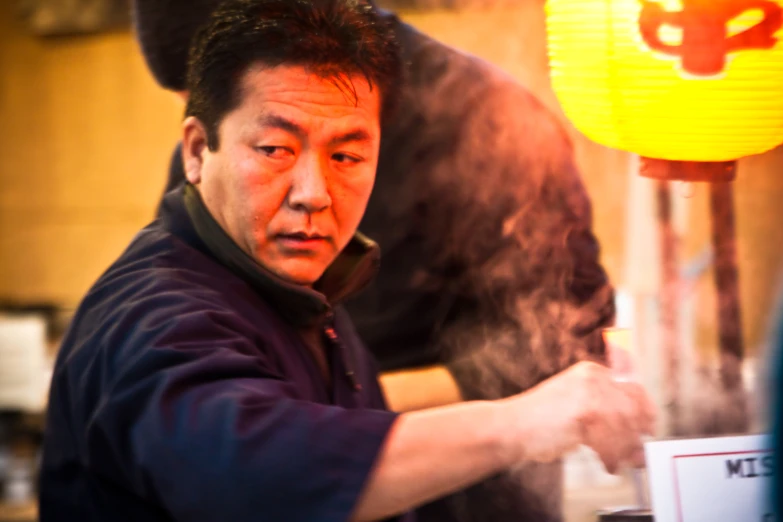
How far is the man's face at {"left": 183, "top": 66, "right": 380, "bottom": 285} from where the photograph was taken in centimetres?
169

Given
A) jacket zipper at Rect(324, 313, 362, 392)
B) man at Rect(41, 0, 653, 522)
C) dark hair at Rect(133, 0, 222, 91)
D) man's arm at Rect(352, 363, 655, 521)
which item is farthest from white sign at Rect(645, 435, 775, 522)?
dark hair at Rect(133, 0, 222, 91)

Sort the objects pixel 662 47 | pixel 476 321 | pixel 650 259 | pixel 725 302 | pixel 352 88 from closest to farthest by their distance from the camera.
A: pixel 352 88, pixel 662 47, pixel 725 302, pixel 476 321, pixel 650 259

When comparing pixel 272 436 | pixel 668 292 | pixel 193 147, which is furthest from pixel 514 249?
pixel 272 436

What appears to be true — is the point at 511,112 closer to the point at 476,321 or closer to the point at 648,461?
the point at 476,321

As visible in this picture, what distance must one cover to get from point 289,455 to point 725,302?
1.73m

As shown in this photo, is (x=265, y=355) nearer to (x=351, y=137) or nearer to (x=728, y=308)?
(x=351, y=137)

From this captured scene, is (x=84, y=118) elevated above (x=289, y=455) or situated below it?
above

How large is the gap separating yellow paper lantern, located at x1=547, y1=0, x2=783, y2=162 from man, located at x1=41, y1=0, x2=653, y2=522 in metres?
0.47

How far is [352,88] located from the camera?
176 cm

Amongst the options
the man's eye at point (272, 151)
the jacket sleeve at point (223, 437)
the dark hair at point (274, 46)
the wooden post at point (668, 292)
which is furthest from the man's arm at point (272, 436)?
the wooden post at point (668, 292)

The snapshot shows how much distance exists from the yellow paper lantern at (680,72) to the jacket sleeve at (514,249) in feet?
2.07

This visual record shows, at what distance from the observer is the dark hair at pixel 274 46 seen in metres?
1.70

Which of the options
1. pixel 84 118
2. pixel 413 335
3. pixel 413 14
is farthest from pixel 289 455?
pixel 84 118

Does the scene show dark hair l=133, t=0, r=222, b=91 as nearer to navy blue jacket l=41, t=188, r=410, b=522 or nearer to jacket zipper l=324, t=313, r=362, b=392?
navy blue jacket l=41, t=188, r=410, b=522
